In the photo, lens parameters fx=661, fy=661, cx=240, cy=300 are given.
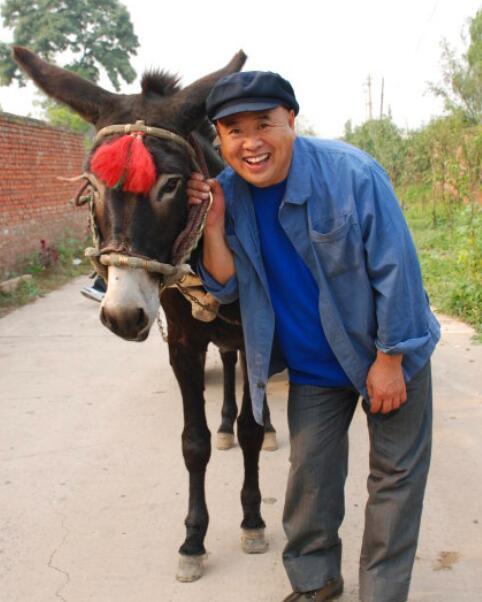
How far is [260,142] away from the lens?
83.6 inches

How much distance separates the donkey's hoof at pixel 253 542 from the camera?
3.04 m

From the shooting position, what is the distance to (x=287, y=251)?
7.42ft

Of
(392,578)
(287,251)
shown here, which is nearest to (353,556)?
(392,578)

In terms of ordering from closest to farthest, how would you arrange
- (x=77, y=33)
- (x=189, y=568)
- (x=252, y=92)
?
(x=252, y=92) < (x=189, y=568) < (x=77, y=33)

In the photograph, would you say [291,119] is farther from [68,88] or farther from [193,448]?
[193,448]

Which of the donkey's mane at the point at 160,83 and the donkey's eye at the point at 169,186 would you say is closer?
the donkey's eye at the point at 169,186

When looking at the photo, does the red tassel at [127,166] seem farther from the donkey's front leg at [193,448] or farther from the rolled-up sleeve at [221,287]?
the donkey's front leg at [193,448]

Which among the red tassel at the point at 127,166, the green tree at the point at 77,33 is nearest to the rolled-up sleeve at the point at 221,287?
the red tassel at the point at 127,166

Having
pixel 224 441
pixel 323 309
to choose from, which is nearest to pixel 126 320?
pixel 323 309

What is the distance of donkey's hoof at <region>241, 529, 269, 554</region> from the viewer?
304 cm

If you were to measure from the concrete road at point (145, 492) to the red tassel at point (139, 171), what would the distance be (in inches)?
65.3

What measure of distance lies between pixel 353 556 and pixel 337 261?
4.96 ft

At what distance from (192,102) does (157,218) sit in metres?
0.53

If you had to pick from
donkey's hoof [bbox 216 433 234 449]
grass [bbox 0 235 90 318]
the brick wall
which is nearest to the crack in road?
donkey's hoof [bbox 216 433 234 449]
